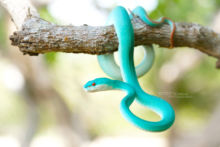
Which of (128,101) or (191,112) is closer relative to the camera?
(128,101)

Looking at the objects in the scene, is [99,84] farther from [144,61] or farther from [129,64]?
[144,61]

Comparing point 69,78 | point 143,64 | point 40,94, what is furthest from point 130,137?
point 143,64

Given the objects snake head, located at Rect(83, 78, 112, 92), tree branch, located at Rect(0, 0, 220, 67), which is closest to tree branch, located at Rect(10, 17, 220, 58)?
tree branch, located at Rect(0, 0, 220, 67)

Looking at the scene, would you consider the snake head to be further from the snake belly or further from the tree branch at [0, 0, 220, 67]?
the tree branch at [0, 0, 220, 67]

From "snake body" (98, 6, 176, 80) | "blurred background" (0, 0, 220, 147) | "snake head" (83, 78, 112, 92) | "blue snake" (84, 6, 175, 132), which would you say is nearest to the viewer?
"blue snake" (84, 6, 175, 132)

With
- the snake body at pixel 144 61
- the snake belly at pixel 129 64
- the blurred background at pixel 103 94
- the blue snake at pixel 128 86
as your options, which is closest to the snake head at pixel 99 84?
the blue snake at pixel 128 86

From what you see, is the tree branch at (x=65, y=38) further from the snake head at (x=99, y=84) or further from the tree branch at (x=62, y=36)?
the snake head at (x=99, y=84)

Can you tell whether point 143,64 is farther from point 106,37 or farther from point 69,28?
point 69,28

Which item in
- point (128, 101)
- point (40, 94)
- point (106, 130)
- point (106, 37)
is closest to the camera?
point (128, 101)

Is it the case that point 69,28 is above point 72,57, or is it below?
above
